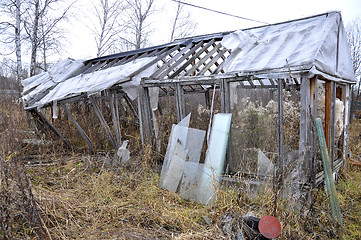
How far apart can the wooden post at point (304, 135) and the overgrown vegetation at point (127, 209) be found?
0.51 metres

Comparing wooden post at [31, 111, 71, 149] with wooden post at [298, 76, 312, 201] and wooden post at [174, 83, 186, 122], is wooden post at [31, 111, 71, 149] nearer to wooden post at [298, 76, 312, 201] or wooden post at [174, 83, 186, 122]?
wooden post at [174, 83, 186, 122]

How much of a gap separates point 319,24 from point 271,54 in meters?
1.21

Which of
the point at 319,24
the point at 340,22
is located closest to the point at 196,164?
the point at 319,24

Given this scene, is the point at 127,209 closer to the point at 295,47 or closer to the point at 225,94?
the point at 225,94

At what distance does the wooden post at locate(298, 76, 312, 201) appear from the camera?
4059mm

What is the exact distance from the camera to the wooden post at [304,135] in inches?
160

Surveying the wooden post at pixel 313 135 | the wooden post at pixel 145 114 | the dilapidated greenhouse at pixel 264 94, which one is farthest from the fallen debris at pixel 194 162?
the wooden post at pixel 313 135

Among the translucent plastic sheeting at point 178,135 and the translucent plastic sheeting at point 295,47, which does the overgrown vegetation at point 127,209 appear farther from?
the translucent plastic sheeting at point 295,47

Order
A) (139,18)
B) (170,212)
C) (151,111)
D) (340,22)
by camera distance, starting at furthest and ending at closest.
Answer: (139,18) → (151,111) → (340,22) → (170,212)

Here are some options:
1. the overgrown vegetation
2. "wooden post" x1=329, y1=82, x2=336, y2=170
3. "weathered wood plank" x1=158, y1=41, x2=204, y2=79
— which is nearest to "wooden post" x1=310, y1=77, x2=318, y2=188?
the overgrown vegetation

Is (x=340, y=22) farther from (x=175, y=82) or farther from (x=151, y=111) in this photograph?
(x=151, y=111)

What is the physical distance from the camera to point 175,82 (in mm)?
5387

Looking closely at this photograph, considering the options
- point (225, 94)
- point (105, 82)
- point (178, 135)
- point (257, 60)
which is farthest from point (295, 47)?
point (105, 82)

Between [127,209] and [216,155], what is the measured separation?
1.85 m
